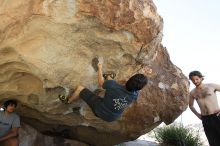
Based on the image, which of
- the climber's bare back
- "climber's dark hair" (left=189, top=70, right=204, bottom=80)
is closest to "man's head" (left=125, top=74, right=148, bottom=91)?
"climber's dark hair" (left=189, top=70, right=204, bottom=80)

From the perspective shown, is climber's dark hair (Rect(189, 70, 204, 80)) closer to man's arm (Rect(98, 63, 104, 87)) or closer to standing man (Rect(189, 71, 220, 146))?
standing man (Rect(189, 71, 220, 146))

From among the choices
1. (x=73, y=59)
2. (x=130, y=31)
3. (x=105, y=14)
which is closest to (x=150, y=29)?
(x=130, y=31)

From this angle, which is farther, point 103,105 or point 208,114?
point 208,114

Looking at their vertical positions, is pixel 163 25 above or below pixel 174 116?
above

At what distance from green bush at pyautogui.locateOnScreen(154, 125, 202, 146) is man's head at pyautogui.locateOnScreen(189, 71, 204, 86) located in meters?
3.89

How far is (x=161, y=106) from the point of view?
818 centimetres

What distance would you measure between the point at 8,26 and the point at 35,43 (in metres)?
0.50

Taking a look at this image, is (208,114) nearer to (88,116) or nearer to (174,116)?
(174,116)

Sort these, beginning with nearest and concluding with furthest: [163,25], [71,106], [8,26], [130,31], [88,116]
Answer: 1. [8,26]
2. [130,31]
3. [163,25]
4. [71,106]
5. [88,116]

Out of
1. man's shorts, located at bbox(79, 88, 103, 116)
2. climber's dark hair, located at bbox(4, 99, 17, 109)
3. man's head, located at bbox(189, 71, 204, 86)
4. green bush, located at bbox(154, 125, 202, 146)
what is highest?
man's head, located at bbox(189, 71, 204, 86)

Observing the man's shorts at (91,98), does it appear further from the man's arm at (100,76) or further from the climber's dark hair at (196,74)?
the climber's dark hair at (196,74)

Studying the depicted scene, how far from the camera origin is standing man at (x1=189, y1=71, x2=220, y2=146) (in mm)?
6988

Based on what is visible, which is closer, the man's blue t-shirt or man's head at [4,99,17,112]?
the man's blue t-shirt

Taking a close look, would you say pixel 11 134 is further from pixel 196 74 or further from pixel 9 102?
pixel 196 74
